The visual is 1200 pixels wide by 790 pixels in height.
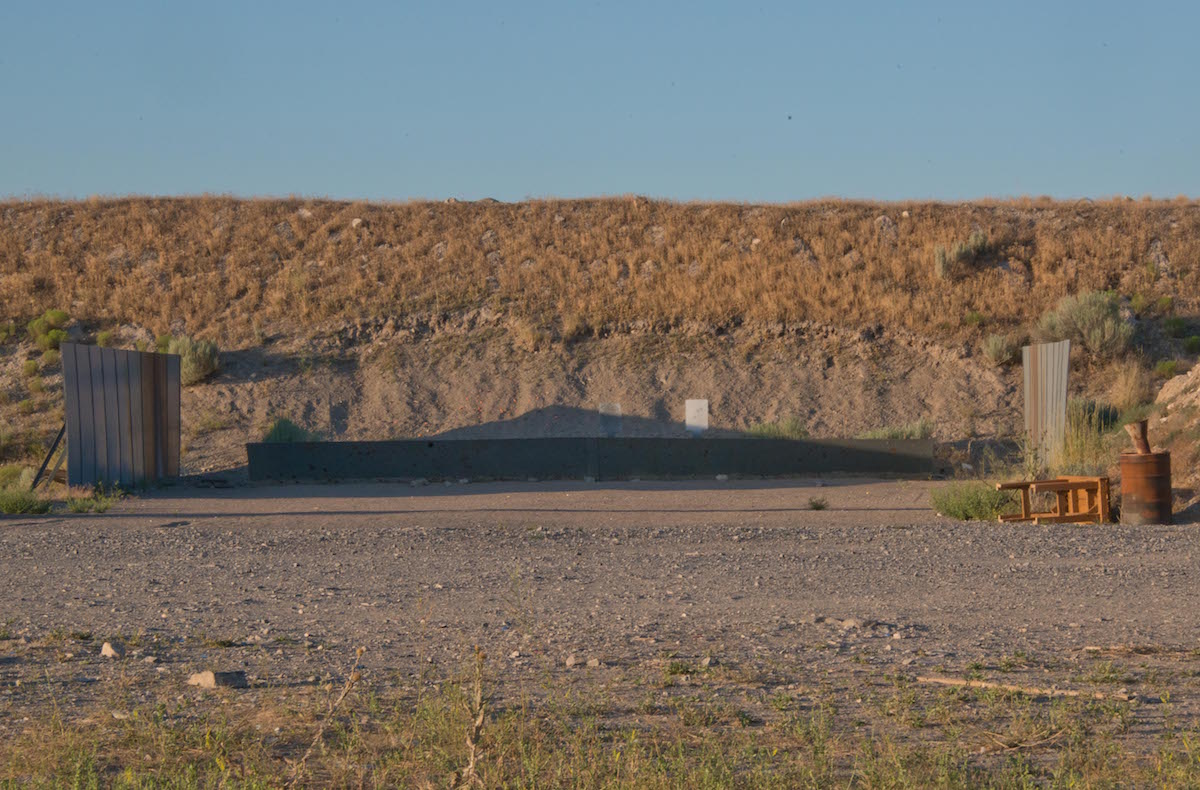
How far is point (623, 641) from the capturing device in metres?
7.85

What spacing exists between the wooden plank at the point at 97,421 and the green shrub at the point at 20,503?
3.47 m

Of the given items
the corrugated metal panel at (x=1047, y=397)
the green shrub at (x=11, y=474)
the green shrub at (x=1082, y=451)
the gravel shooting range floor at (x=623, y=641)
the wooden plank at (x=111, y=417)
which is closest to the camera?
the gravel shooting range floor at (x=623, y=641)

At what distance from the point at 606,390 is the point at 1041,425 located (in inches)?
575

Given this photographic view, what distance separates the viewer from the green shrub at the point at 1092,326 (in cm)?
3278

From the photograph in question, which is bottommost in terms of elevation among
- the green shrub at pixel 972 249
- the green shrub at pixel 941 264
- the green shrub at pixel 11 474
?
the green shrub at pixel 11 474

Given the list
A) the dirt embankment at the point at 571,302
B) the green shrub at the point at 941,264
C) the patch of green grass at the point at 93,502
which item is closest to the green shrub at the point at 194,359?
the dirt embankment at the point at 571,302

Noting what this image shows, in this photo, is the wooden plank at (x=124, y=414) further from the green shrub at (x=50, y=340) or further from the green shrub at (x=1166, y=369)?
the green shrub at (x=1166, y=369)

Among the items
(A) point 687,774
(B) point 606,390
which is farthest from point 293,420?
(A) point 687,774

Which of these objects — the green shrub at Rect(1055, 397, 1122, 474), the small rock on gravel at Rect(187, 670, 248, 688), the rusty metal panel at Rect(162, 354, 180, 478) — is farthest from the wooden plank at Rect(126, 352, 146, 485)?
the small rock on gravel at Rect(187, 670, 248, 688)

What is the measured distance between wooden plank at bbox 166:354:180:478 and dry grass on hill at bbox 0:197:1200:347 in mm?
11905

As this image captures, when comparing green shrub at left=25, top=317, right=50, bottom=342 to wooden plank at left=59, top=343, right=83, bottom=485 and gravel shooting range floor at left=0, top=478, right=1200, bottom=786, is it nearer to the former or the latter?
wooden plank at left=59, top=343, right=83, bottom=485

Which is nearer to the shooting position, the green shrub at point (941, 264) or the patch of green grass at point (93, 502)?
the patch of green grass at point (93, 502)

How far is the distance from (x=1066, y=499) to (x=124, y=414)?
15867 mm

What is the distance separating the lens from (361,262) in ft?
133
